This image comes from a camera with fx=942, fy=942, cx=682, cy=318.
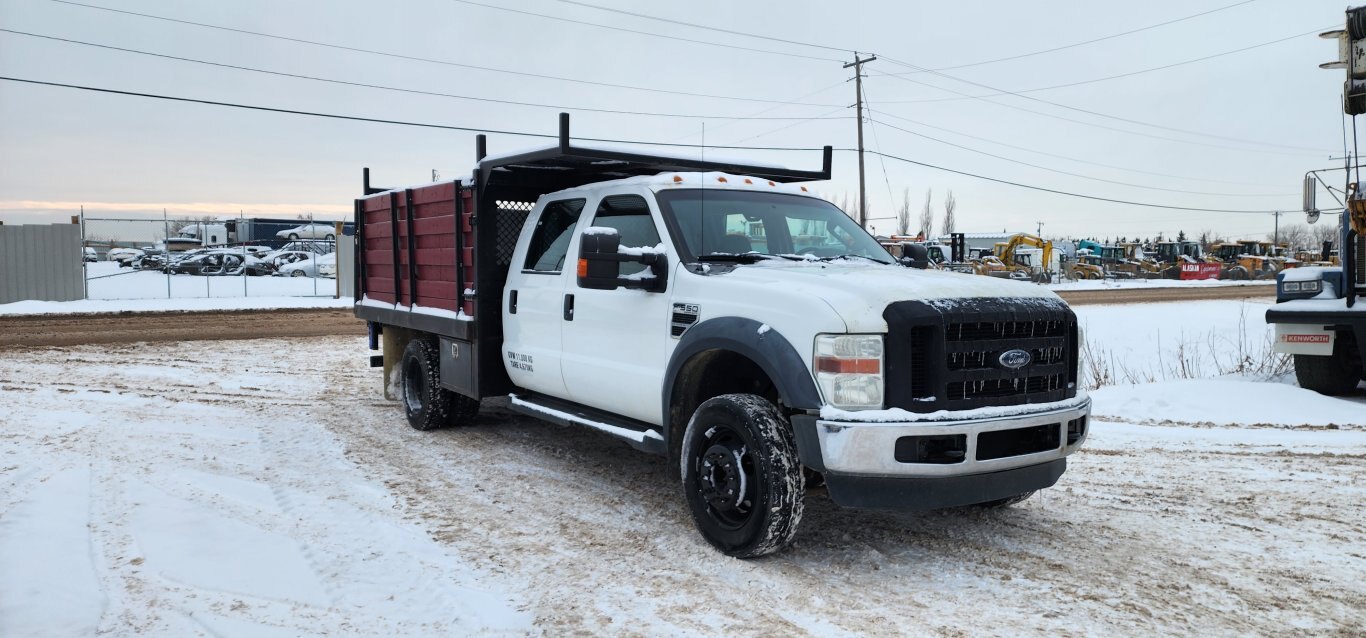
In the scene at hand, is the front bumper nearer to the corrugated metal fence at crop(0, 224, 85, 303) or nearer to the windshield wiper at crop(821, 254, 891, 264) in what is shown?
the windshield wiper at crop(821, 254, 891, 264)

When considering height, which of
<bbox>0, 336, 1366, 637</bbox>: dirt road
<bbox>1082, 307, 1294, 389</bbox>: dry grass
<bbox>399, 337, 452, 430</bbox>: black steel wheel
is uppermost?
<bbox>399, 337, 452, 430</bbox>: black steel wheel

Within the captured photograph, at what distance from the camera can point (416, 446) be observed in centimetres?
743

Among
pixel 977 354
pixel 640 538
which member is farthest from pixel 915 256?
pixel 640 538

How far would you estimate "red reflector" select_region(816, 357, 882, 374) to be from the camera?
4184 millimetres

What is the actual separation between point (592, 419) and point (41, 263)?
2198cm

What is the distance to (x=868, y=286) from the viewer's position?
4375mm

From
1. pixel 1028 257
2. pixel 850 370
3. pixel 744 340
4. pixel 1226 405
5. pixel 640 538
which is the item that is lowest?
pixel 640 538

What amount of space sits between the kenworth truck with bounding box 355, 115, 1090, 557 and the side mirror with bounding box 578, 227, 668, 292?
1 cm

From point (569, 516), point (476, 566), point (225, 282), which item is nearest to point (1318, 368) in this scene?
point (569, 516)

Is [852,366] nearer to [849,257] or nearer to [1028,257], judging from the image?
[849,257]

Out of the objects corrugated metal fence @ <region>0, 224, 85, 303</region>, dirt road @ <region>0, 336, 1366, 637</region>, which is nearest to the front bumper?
dirt road @ <region>0, 336, 1366, 637</region>

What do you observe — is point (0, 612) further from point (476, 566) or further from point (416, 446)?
point (416, 446)

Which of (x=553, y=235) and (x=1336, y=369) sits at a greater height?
(x=553, y=235)

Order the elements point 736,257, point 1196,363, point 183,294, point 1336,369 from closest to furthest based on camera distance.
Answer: point 736,257, point 1336,369, point 1196,363, point 183,294
